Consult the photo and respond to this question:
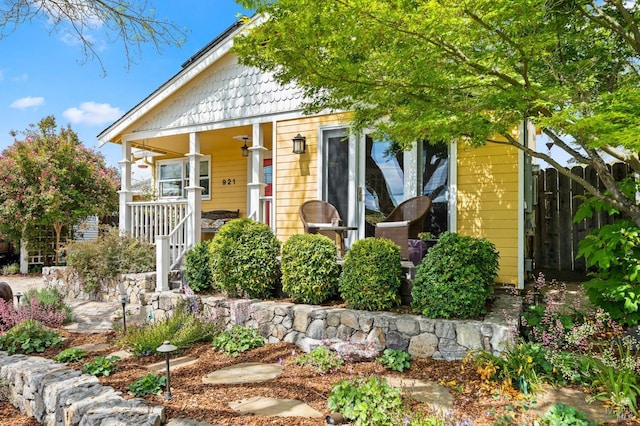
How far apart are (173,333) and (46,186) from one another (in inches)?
304

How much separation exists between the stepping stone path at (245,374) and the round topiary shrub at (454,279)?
5.20ft

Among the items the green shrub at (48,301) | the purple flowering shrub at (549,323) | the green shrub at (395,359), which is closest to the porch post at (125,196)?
the green shrub at (48,301)

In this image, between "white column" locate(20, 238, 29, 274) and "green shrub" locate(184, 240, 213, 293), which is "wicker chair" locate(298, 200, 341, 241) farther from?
"white column" locate(20, 238, 29, 274)

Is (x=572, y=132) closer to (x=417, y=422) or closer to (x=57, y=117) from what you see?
(x=417, y=422)

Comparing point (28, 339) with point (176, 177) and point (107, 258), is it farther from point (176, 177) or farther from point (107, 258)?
point (176, 177)

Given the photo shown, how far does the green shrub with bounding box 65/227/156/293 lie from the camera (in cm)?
707

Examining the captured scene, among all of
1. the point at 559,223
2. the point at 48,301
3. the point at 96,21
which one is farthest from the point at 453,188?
the point at 48,301

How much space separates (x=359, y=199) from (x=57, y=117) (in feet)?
41.1

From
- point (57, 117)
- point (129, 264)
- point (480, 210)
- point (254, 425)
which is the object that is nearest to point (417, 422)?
point (254, 425)

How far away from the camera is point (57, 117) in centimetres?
1354

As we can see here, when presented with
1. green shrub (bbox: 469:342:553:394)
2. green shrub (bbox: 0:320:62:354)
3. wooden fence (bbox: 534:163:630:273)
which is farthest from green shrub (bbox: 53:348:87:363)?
wooden fence (bbox: 534:163:630:273)

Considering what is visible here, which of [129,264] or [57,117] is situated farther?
[57,117]

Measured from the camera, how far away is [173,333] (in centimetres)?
462

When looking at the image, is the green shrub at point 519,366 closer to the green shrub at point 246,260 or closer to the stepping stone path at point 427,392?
the stepping stone path at point 427,392
